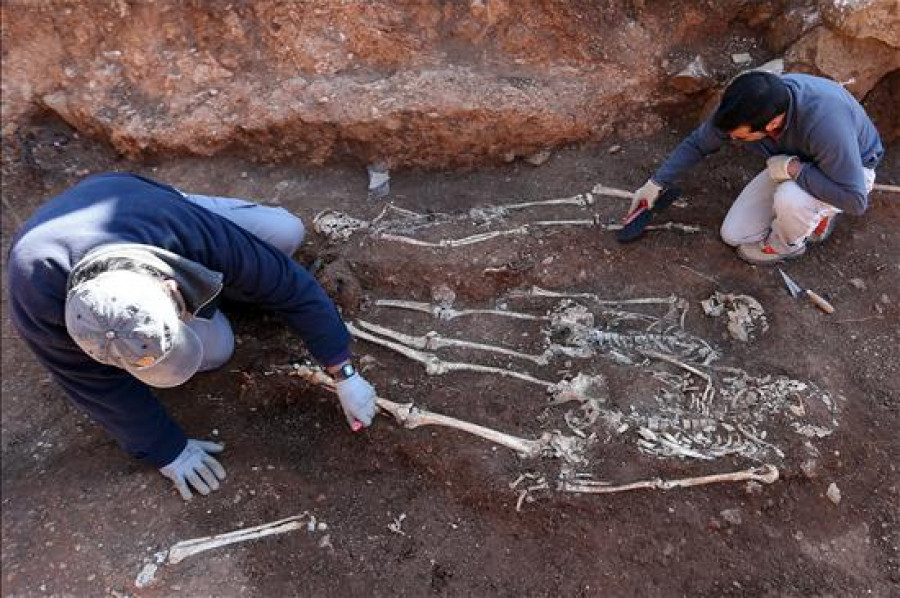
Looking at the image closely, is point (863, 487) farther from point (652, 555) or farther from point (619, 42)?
point (619, 42)

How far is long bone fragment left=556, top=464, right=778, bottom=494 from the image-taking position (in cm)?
254

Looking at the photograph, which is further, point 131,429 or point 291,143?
point 291,143

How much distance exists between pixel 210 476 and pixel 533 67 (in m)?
2.58

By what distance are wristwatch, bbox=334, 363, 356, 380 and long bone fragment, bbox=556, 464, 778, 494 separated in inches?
36.1

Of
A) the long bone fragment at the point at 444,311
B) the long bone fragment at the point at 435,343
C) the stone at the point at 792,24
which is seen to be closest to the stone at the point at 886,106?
the stone at the point at 792,24

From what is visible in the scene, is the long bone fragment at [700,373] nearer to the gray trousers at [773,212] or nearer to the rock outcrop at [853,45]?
the gray trousers at [773,212]

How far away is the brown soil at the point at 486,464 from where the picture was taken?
8.27ft

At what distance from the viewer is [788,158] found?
2.81m

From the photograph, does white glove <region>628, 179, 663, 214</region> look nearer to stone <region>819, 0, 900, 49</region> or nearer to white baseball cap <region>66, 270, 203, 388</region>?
stone <region>819, 0, 900, 49</region>

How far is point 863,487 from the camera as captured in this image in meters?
2.58

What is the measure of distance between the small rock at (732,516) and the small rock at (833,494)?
344 mm

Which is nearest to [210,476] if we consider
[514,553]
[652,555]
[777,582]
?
[514,553]

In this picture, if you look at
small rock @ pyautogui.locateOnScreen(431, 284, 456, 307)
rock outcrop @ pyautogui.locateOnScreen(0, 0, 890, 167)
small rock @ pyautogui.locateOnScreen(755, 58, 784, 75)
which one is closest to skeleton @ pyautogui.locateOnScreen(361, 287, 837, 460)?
small rock @ pyautogui.locateOnScreen(431, 284, 456, 307)

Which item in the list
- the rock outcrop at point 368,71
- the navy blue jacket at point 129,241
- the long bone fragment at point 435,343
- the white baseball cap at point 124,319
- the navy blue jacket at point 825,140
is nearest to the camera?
the white baseball cap at point 124,319
